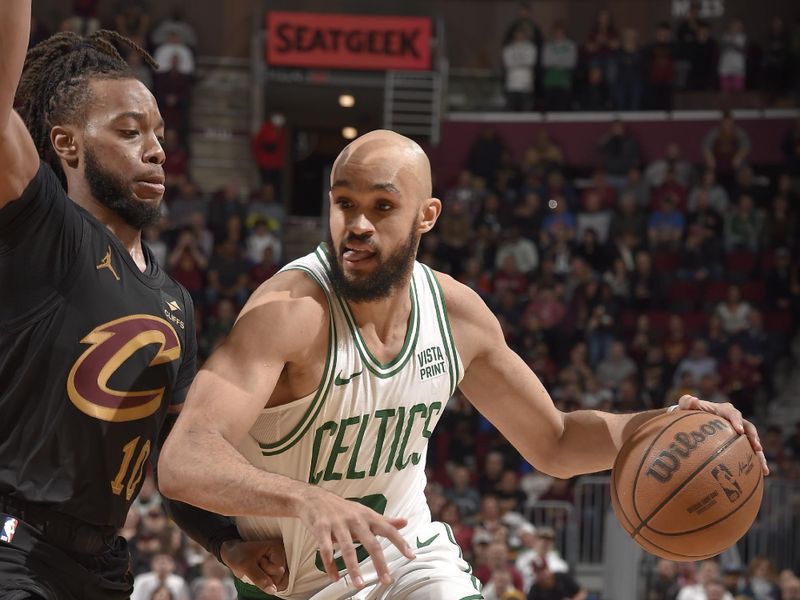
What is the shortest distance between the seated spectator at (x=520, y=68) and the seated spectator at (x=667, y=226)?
338 centimetres

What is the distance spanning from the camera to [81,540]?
365 centimetres

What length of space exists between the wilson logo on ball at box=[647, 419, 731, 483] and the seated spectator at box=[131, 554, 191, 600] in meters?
6.71

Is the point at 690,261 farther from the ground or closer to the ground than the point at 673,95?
closer to the ground

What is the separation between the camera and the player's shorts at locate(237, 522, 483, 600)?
388cm

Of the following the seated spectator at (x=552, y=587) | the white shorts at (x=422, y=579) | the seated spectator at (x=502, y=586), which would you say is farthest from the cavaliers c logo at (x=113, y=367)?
the seated spectator at (x=552, y=587)

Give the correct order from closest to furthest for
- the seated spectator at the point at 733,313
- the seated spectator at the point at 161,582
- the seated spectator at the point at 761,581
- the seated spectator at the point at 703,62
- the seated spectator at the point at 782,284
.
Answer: the seated spectator at the point at 161,582 < the seated spectator at the point at 761,581 < the seated spectator at the point at 733,313 < the seated spectator at the point at 782,284 < the seated spectator at the point at 703,62

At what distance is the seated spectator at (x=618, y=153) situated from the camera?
17797mm

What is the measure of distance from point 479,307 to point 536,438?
54 centimetres

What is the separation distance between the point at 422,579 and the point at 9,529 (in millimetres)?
1275

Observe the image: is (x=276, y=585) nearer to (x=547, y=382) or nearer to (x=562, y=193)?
(x=547, y=382)

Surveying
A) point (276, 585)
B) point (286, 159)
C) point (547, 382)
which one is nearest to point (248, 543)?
point (276, 585)

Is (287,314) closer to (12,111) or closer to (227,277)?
(12,111)

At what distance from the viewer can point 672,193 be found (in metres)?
16.7

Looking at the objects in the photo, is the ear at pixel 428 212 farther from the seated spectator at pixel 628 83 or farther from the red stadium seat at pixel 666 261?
the seated spectator at pixel 628 83
